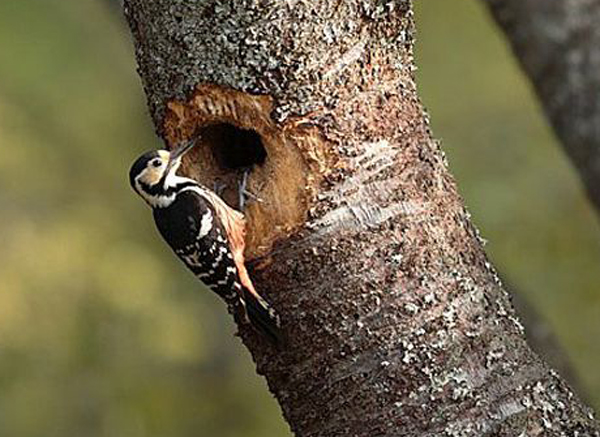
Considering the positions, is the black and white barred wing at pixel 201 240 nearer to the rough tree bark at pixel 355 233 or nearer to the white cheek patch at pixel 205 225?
the white cheek patch at pixel 205 225

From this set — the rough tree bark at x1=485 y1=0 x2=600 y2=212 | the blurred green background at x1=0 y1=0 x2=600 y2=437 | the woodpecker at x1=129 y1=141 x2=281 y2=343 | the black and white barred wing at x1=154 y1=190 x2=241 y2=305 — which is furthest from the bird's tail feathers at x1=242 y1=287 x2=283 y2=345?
the blurred green background at x1=0 y1=0 x2=600 y2=437

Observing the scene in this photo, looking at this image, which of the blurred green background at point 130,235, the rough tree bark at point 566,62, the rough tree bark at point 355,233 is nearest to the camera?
the rough tree bark at point 355,233

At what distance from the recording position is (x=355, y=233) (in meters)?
2.92

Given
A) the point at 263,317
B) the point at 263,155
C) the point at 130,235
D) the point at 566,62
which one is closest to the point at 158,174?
the point at 263,155

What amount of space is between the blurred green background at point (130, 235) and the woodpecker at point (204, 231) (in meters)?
3.05

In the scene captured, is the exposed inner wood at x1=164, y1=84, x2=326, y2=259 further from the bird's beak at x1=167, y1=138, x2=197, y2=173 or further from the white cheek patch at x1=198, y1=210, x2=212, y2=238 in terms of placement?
the white cheek patch at x1=198, y1=210, x2=212, y2=238

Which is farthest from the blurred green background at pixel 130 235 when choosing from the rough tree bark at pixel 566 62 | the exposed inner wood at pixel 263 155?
the exposed inner wood at pixel 263 155

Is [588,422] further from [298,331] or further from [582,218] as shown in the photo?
[582,218]

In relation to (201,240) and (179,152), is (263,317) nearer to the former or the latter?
(179,152)

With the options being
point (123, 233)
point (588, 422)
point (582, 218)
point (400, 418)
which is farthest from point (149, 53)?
point (123, 233)

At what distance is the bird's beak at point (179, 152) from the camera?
3.31 meters

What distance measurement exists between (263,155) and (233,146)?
6.9 inches

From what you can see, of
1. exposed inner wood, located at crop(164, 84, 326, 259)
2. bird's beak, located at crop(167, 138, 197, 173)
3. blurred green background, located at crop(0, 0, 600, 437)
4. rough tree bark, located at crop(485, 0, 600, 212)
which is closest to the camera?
exposed inner wood, located at crop(164, 84, 326, 259)

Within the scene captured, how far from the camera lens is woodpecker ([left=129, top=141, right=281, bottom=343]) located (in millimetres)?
3043
